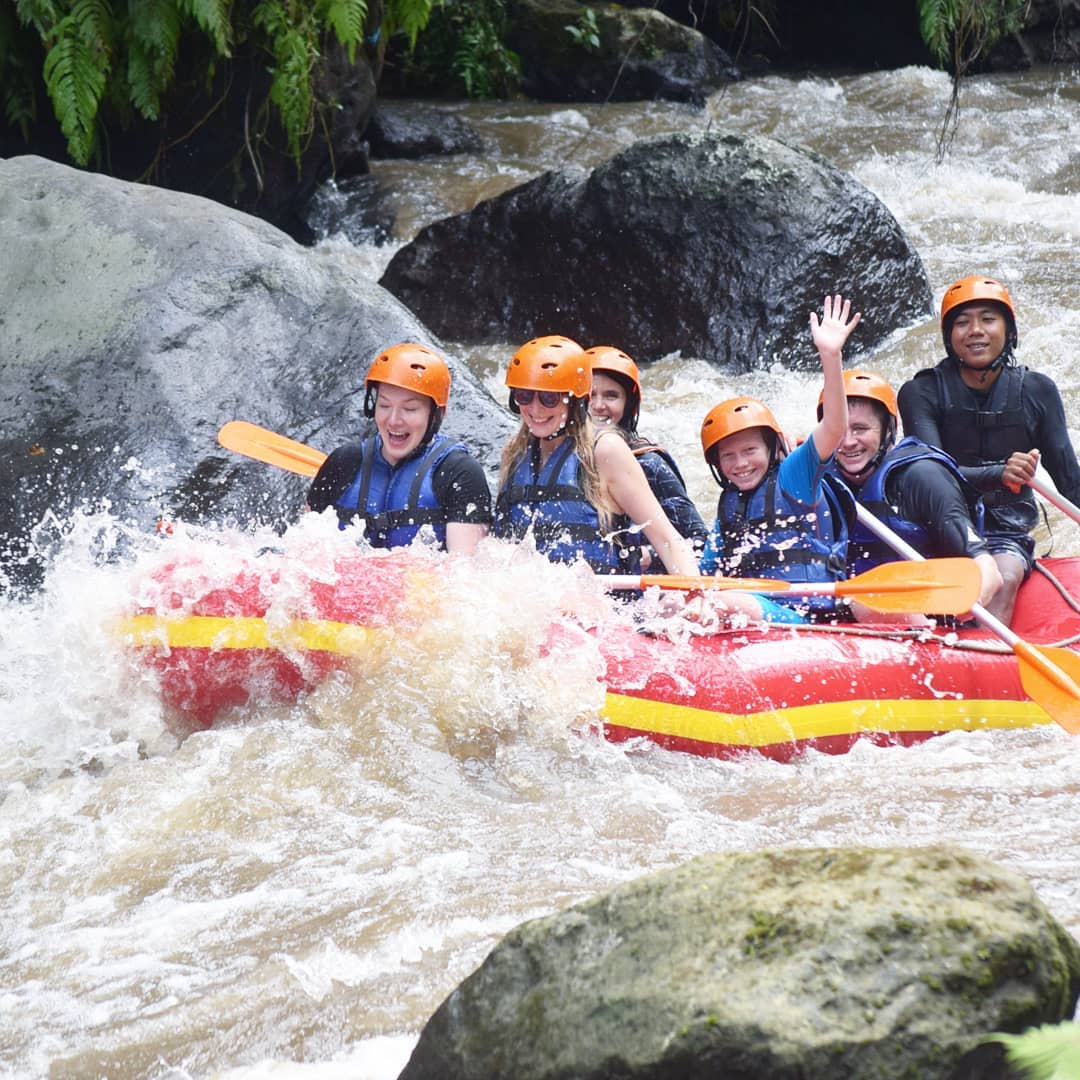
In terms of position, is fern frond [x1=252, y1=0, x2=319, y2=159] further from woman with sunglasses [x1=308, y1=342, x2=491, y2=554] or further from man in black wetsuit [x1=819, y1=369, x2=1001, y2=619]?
man in black wetsuit [x1=819, y1=369, x2=1001, y2=619]

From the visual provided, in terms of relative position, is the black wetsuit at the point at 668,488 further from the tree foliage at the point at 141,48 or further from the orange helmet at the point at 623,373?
the tree foliage at the point at 141,48

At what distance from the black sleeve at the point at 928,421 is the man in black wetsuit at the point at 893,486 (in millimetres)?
278

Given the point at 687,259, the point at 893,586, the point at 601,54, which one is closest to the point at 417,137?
the point at 601,54

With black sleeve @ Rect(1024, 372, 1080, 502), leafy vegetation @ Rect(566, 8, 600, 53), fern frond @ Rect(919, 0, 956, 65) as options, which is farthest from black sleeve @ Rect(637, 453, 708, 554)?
leafy vegetation @ Rect(566, 8, 600, 53)

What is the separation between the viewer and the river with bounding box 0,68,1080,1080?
8.96 ft

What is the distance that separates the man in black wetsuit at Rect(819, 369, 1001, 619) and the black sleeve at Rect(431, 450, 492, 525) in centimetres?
130

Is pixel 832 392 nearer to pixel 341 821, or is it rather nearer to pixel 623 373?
pixel 623 373

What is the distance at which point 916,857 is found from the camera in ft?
7.02

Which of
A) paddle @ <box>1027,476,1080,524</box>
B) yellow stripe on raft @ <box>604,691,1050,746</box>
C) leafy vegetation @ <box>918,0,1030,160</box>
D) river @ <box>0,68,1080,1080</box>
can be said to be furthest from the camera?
leafy vegetation @ <box>918,0,1030,160</box>

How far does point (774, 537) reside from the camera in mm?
4547

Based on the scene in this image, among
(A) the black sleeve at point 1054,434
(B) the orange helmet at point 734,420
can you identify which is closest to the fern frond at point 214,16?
(B) the orange helmet at point 734,420

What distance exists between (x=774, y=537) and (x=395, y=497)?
1.29 meters

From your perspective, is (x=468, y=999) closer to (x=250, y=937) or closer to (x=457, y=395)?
(x=250, y=937)

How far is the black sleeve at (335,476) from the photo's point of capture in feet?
15.6
